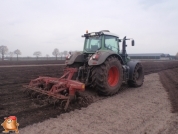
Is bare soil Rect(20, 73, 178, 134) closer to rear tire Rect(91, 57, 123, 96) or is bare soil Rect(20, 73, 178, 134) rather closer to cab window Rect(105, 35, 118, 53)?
rear tire Rect(91, 57, 123, 96)

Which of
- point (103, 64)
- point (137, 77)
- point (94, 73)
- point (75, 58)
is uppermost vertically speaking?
point (75, 58)

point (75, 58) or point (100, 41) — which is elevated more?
point (100, 41)

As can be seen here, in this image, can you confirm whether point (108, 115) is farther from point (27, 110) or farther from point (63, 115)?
point (27, 110)

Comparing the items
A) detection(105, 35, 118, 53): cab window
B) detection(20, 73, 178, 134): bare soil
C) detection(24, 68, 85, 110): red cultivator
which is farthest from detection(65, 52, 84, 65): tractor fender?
detection(20, 73, 178, 134): bare soil

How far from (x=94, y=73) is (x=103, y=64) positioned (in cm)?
45

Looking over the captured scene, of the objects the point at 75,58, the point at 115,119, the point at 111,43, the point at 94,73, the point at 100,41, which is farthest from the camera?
the point at 111,43

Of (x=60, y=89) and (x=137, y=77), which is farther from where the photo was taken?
(x=137, y=77)

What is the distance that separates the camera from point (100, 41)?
7.16 m

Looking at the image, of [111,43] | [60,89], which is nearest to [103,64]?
[111,43]

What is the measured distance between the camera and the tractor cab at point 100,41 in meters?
7.15

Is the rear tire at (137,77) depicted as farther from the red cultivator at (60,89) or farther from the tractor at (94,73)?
the red cultivator at (60,89)

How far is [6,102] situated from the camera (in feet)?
18.2

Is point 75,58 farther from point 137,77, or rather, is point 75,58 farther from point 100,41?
point 137,77

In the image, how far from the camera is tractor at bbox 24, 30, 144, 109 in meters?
5.41
